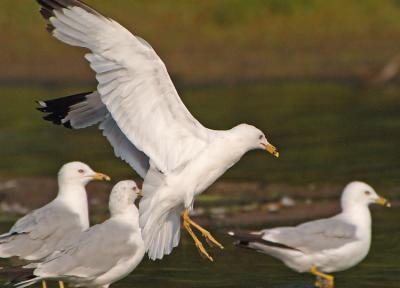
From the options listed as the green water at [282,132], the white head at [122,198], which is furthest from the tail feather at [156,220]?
the green water at [282,132]

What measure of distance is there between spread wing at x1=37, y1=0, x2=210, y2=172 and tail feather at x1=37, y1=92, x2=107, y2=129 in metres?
1.03

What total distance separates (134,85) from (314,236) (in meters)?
2.22

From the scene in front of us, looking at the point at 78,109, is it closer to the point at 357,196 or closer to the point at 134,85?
the point at 134,85

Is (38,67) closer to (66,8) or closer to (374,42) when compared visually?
(374,42)

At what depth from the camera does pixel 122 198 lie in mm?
11750

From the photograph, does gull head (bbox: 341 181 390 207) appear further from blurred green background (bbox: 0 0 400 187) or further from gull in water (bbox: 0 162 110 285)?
blurred green background (bbox: 0 0 400 187)

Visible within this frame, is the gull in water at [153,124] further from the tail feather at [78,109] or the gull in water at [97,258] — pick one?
the tail feather at [78,109]

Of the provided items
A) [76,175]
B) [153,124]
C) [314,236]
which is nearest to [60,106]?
[76,175]

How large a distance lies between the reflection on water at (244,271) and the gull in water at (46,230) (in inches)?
32.4

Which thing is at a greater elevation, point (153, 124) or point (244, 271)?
point (153, 124)

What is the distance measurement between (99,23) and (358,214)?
3.18m

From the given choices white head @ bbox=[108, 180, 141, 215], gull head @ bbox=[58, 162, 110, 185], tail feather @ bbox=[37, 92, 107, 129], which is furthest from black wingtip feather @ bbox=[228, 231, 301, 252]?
gull head @ bbox=[58, 162, 110, 185]

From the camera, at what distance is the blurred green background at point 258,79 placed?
2078 centimetres

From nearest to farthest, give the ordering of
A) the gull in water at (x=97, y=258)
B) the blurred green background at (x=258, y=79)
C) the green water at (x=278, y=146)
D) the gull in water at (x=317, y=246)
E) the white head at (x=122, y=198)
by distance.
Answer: the gull in water at (x=97, y=258)
the gull in water at (x=317, y=246)
the white head at (x=122, y=198)
the green water at (x=278, y=146)
the blurred green background at (x=258, y=79)
